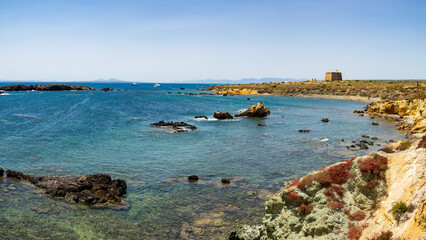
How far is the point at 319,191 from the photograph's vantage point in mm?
16328

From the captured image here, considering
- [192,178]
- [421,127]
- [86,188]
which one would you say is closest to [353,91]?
[421,127]

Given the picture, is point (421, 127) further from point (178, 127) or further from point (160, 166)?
point (160, 166)

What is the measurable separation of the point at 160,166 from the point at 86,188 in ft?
32.4

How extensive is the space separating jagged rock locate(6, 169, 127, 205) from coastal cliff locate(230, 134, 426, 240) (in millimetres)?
11967

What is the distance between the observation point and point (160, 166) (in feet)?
109

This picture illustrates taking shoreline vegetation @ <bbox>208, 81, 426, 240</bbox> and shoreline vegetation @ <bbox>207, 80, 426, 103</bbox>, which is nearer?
shoreline vegetation @ <bbox>208, 81, 426, 240</bbox>

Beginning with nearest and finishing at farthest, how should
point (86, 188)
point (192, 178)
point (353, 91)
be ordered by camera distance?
point (86, 188), point (192, 178), point (353, 91)

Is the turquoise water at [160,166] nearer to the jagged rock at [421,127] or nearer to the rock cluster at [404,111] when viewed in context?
the jagged rock at [421,127]

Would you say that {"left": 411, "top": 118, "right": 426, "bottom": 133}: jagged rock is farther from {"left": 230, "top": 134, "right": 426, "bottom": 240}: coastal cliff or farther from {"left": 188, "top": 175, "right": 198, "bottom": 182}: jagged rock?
{"left": 188, "top": 175, "right": 198, "bottom": 182}: jagged rock

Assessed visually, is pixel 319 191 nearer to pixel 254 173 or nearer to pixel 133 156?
pixel 254 173

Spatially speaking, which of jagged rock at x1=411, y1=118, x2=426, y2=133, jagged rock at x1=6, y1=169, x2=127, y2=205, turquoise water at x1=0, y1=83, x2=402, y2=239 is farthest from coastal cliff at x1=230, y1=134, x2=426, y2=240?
jagged rock at x1=411, y1=118, x2=426, y2=133

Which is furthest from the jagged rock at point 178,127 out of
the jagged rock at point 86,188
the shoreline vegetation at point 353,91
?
the shoreline vegetation at point 353,91

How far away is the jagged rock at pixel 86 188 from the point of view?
23.5 metres

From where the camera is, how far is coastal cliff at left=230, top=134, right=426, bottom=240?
1384 centimetres
